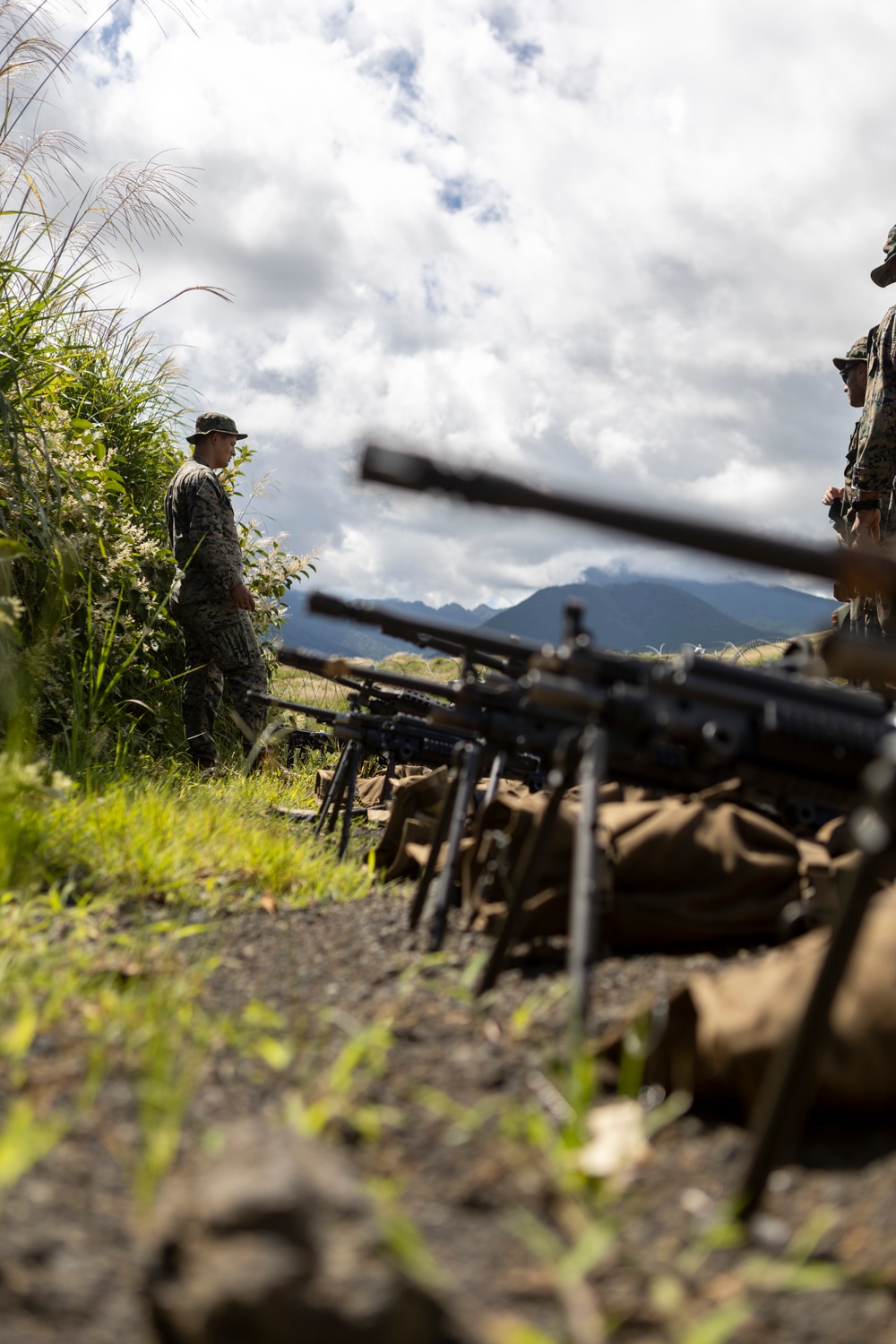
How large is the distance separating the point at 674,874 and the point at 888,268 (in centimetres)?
508

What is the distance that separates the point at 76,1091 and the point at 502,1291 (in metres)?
0.97

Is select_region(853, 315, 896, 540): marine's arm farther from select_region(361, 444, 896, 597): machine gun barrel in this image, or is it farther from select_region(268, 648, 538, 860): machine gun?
select_region(361, 444, 896, 597): machine gun barrel

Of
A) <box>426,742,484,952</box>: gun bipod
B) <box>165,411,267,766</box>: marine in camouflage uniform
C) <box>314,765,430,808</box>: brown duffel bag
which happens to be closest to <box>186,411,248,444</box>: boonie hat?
<box>165,411,267,766</box>: marine in camouflage uniform

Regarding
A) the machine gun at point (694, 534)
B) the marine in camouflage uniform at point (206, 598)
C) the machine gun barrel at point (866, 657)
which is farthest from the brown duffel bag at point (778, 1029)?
the marine in camouflage uniform at point (206, 598)

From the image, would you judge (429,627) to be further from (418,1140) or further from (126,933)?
(418,1140)

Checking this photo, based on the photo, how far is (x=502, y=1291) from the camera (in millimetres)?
1354

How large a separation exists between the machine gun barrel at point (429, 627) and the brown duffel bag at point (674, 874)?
2.49 ft

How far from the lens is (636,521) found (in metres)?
1.83

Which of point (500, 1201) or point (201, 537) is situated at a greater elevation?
point (201, 537)

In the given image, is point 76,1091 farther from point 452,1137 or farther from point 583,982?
point 583,982

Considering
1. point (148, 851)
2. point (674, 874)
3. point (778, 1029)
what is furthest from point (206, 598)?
point (778, 1029)

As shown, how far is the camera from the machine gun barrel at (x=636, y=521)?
178 centimetres

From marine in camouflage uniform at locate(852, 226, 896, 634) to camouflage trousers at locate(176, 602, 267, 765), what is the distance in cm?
449

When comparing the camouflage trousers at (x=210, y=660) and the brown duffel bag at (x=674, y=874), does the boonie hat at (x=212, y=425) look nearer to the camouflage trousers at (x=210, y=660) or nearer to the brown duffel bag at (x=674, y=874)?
the camouflage trousers at (x=210, y=660)
